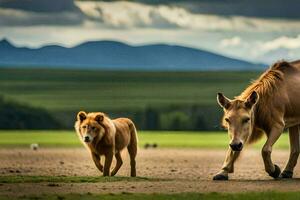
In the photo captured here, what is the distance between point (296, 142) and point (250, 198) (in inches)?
214

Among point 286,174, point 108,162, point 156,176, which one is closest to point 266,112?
point 286,174

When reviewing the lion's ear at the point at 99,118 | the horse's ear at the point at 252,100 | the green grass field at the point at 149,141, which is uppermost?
the horse's ear at the point at 252,100

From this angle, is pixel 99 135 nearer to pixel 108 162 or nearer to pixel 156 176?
pixel 108 162

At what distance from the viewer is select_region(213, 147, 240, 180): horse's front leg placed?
19953 millimetres

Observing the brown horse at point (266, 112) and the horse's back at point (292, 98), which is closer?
the brown horse at point (266, 112)

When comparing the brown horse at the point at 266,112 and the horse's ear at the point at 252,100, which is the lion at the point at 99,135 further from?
the horse's ear at the point at 252,100

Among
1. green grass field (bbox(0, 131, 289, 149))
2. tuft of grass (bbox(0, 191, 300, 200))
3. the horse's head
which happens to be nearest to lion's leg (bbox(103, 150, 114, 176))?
the horse's head

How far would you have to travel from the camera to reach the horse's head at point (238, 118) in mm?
19092

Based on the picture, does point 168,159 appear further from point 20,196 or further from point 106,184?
point 20,196

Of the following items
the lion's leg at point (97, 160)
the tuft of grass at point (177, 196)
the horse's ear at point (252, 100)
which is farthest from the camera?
the lion's leg at point (97, 160)

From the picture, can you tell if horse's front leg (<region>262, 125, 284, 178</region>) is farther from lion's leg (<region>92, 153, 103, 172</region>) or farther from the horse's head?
lion's leg (<region>92, 153, 103, 172</region>)

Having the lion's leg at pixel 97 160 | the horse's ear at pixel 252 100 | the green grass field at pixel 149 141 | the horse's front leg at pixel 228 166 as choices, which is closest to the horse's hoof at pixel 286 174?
the horse's front leg at pixel 228 166

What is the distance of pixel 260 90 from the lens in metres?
20.1

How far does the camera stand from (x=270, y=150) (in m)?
19.6
